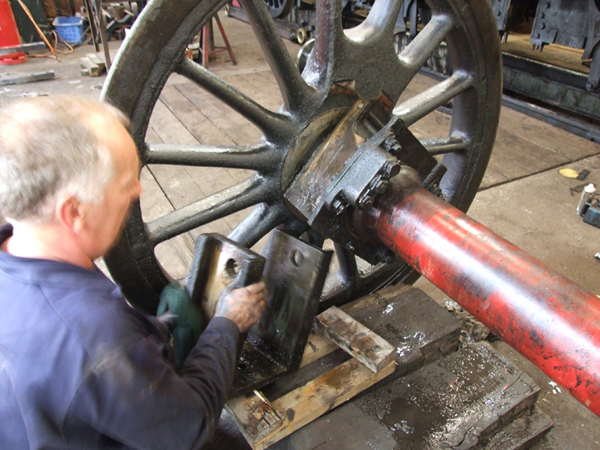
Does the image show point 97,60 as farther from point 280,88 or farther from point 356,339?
point 356,339

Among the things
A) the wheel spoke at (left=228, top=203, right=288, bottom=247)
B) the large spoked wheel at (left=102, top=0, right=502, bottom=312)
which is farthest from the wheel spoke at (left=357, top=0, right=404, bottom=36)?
the wheel spoke at (left=228, top=203, right=288, bottom=247)

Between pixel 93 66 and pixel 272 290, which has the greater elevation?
pixel 272 290

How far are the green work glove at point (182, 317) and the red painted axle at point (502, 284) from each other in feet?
1.88

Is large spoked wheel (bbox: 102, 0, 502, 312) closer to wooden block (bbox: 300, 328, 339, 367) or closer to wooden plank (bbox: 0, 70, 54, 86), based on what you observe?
wooden block (bbox: 300, 328, 339, 367)

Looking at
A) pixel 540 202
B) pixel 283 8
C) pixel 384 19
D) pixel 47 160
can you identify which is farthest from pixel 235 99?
pixel 283 8

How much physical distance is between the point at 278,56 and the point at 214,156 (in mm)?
335

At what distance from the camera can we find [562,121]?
4207 millimetres

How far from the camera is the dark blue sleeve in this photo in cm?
86

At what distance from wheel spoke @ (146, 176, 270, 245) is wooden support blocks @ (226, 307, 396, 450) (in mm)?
485

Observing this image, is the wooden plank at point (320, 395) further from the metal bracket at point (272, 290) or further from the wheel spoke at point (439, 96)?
the wheel spoke at point (439, 96)

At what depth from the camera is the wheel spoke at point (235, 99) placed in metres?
1.30

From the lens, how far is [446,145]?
73.4 inches

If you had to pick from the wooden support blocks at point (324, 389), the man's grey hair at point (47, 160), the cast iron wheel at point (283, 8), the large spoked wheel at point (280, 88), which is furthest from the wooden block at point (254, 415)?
the cast iron wheel at point (283, 8)

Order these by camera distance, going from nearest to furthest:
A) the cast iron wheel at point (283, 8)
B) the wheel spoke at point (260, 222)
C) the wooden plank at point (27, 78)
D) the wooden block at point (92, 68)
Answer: the wheel spoke at point (260, 222) → the wooden plank at point (27, 78) → the wooden block at point (92, 68) → the cast iron wheel at point (283, 8)
